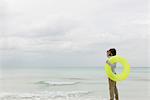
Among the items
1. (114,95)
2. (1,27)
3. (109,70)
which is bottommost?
(114,95)

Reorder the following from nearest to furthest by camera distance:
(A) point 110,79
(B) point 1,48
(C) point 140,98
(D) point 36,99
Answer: (A) point 110,79 < (D) point 36,99 < (C) point 140,98 < (B) point 1,48

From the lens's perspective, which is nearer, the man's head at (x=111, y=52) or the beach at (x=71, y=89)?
the man's head at (x=111, y=52)

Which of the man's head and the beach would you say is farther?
the beach

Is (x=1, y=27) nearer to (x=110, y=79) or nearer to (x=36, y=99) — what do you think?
(x=36, y=99)

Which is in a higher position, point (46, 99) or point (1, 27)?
point (1, 27)

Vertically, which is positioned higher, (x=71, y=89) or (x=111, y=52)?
(x=111, y=52)

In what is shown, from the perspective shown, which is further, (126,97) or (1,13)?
(1,13)

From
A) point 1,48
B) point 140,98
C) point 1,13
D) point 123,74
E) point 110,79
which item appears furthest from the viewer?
point 1,48

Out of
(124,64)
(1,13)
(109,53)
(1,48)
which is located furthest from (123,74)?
(1,48)

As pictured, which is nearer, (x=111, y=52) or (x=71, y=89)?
(x=111, y=52)

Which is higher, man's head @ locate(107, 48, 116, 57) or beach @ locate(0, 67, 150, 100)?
man's head @ locate(107, 48, 116, 57)

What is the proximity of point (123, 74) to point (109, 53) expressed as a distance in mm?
378

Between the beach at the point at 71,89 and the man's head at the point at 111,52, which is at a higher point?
the man's head at the point at 111,52

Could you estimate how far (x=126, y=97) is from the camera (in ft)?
18.0
